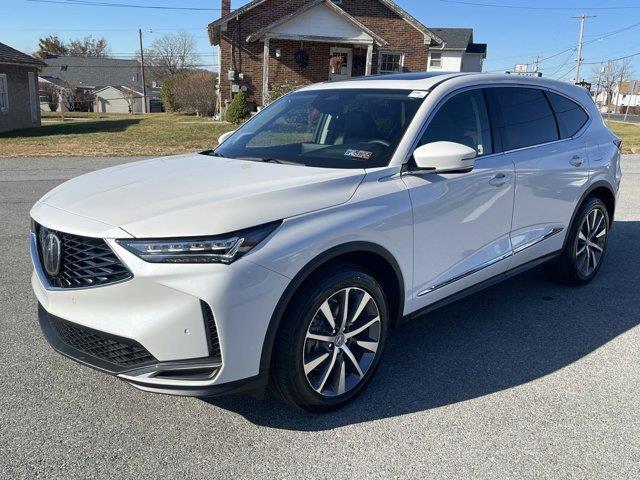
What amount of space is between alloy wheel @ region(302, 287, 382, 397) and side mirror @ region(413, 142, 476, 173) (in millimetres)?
853

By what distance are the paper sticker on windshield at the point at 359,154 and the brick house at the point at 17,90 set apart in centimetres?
2337

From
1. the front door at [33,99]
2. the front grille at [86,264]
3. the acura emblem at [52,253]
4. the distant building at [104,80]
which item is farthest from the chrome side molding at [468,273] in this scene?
the distant building at [104,80]

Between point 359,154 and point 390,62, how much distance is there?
Answer: 24.9 metres

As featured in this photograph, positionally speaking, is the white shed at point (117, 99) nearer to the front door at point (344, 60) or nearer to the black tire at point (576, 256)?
the front door at point (344, 60)

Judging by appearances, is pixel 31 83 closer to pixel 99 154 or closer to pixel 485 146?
pixel 99 154

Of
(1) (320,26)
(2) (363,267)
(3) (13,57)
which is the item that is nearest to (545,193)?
(2) (363,267)

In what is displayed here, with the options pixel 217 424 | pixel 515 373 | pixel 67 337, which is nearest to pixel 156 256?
pixel 67 337

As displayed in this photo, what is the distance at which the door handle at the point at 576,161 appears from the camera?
4752 millimetres

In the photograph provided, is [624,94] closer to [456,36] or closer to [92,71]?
[456,36]

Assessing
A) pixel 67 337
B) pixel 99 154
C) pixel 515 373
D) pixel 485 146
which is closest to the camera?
pixel 67 337

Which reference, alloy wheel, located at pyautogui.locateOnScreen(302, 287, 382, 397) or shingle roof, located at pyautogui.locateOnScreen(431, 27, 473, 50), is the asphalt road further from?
shingle roof, located at pyautogui.locateOnScreen(431, 27, 473, 50)

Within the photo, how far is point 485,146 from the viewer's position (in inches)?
158

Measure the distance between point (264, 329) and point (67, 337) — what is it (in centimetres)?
108

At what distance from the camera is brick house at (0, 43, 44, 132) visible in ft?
75.7
